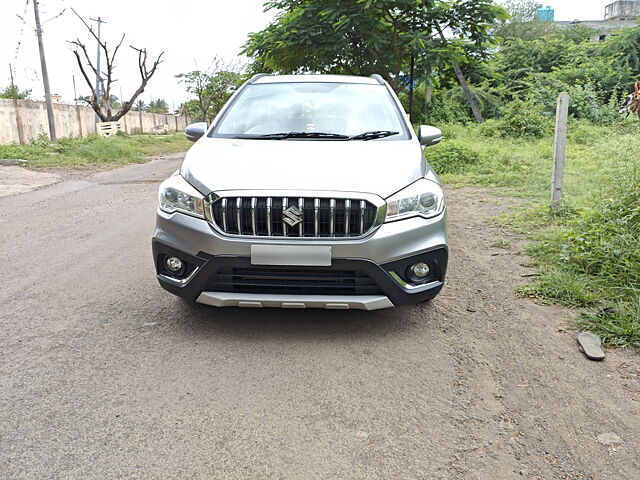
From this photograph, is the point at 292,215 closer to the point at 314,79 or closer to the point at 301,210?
the point at 301,210

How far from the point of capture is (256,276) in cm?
Answer: 304

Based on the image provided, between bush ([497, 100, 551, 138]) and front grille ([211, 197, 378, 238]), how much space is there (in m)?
13.4

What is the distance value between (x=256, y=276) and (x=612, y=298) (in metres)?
2.40

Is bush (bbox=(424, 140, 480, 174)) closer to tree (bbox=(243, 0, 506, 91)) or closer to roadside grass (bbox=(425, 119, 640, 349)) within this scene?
roadside grass (bbox=(425, 119, 640, 349))

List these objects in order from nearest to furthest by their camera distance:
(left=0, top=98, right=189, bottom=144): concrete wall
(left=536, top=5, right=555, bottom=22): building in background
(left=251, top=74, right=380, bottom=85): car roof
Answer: (left=251, top=74, right=380, bottom=85): car roof → (left=0, top=98, right=189, bottom=144): concrete wall → (left=536, top=5, right=555, bottom=22): building in background

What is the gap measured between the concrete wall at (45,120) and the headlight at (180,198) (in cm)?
2167

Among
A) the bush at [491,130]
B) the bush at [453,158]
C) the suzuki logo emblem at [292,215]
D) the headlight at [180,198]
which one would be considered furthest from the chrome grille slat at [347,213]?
the bush at [491,130]

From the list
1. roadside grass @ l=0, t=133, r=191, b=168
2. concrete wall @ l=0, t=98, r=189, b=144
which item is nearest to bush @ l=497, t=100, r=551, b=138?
roadside grass @ l=0, t=133, r=191, b=168

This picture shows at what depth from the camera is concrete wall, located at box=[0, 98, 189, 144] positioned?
2202cm

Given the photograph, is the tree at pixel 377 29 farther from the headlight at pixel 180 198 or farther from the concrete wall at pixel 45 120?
the headlight at pixel 180 198

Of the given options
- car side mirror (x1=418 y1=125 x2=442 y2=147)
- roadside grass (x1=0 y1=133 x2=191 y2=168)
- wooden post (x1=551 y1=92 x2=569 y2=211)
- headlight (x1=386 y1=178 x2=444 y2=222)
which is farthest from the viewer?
roadside grass (x1=0 y1=133 x2=191 y2=168)

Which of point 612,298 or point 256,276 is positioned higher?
point 256,276

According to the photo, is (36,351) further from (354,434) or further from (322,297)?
(354,434)

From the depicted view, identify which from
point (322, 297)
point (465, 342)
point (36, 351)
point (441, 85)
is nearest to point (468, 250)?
point (465, 342)
